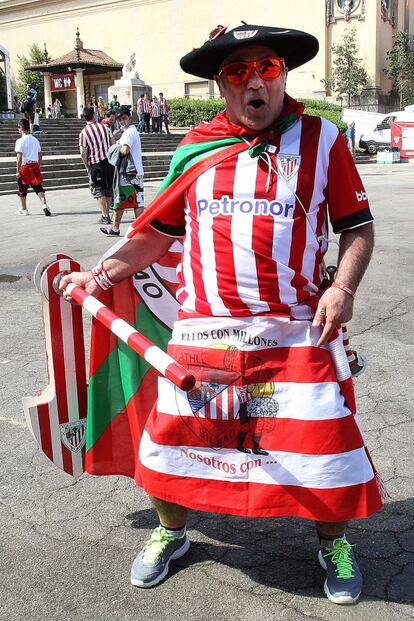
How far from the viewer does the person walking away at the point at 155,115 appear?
33106mm

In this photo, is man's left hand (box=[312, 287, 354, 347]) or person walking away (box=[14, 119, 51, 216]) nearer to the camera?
man's left hand (box=[312, 287, 354, 347])

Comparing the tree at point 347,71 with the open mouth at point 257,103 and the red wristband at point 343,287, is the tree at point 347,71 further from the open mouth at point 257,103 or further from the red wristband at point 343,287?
the red wristband at point 343,287

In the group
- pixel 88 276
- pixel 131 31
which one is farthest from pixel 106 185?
pixel 131 31

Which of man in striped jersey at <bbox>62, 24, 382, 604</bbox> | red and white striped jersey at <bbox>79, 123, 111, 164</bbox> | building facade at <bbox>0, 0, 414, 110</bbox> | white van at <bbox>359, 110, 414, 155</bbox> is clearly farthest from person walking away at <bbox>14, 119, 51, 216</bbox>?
building facade at <bbox>0, 0, 414, 110</bbox>

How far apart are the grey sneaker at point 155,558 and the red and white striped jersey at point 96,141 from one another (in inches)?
385

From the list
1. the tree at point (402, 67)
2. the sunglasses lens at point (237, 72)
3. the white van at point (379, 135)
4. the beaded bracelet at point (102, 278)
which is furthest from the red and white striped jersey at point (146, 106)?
the sunglasses lens at point (237, 72)

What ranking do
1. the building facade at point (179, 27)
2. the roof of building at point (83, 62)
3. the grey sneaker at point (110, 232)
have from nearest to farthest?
the grey sneaker at point (110, 232) → the building facade at point (179, 27) → the roof of building at point (83, 62)

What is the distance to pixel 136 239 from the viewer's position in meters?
2.79

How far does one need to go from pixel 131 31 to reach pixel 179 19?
4580 mm

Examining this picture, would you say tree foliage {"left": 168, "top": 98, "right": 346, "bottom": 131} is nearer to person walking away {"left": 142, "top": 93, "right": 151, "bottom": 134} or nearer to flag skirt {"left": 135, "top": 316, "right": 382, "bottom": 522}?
person walking away {"left": 142, "top": 93, "right": 151, "bottom": 134}

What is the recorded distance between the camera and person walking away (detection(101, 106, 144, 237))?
35.1 feet

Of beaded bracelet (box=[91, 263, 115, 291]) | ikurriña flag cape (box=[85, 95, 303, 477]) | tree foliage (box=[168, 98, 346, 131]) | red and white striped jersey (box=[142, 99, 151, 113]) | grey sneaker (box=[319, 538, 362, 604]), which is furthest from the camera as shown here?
tree foliage (box=[168, 98, 346, 131])

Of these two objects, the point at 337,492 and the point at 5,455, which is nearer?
the point at 337,492

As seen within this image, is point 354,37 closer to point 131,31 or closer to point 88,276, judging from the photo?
point 131,31
